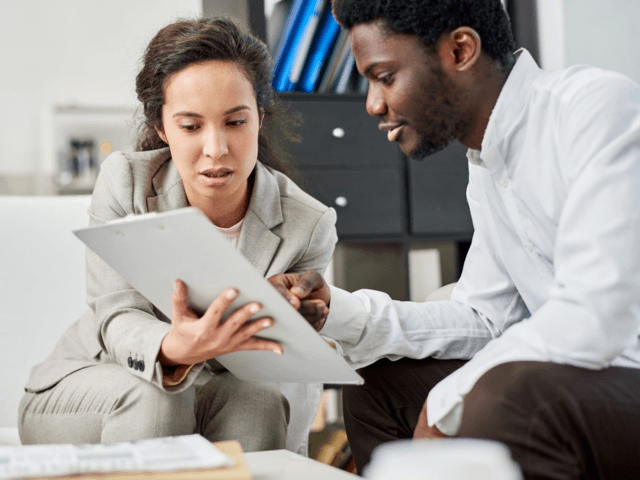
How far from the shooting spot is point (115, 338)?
112cm

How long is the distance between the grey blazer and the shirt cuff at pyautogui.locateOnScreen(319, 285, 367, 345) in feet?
0.77

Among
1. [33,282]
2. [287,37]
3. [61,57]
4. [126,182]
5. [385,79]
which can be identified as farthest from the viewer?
[61,57]

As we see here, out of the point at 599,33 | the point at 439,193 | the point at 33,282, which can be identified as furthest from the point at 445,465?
the point at 599,33

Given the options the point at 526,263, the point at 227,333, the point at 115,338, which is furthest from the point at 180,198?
the point at 526,263

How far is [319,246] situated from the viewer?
136 cm

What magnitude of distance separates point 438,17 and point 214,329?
0.54 metres

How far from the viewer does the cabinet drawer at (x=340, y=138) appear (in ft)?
7.03

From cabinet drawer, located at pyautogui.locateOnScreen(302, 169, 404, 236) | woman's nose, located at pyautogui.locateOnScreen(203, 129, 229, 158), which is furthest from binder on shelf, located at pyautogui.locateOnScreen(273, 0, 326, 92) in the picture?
woman's nose, located at pyautogui.locateOnScreen(203, 129, 229, 158)

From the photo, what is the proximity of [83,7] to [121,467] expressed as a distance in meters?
2.32

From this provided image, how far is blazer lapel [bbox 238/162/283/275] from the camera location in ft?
4.24

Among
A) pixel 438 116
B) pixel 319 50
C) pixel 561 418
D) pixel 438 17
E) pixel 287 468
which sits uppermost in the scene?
pixel 319 50

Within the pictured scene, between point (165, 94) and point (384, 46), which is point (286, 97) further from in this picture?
point (384, 46)

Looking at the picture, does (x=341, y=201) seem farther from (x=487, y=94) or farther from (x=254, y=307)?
(x=254, y=307)

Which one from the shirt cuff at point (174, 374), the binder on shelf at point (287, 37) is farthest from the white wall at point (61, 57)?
the shirt cuff at point (174, 374)
